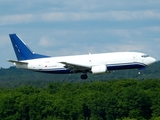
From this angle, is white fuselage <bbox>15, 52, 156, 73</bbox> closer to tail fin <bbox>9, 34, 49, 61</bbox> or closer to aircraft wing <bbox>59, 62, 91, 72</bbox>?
aircraft wing <bbox>59, 62, 91, 72</bbox>

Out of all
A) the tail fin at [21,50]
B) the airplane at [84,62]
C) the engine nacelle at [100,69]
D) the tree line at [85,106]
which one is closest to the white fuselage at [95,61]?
the airplane at [84,62]

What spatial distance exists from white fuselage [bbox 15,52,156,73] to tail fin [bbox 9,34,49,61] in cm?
187

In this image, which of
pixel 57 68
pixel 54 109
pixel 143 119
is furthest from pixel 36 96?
pixel 57 68

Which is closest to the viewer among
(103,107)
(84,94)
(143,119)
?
(143,119)

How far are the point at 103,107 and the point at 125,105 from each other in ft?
19.2

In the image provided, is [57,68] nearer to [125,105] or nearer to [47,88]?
[125,105]

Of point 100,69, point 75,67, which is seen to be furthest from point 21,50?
point 100,69

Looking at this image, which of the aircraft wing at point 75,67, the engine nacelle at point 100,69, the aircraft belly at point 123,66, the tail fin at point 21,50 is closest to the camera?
the aircraft belly at point 123,66

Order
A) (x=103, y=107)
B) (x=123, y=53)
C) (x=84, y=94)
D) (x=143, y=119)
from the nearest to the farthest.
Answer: (x=123, y=53), (x=143, y=119), (x=103, y=107), (x=84, y=94)

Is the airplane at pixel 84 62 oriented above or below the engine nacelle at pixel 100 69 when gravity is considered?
above

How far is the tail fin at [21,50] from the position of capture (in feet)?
405

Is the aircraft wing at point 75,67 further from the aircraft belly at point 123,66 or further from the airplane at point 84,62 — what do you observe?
the aircraft belly at point 123,66

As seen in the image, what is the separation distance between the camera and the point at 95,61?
381ft

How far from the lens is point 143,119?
138 meters
